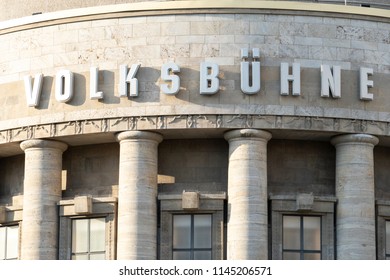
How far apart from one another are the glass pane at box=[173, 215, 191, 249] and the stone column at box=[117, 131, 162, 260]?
1.13 meters

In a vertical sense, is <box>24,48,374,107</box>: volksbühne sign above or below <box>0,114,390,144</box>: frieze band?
above

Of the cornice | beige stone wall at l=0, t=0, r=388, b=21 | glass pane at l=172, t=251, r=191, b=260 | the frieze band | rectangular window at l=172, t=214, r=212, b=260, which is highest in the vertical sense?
beige stone wall at l=0, t=0, r=388, b=21

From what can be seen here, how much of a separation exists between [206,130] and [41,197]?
7.51 meters

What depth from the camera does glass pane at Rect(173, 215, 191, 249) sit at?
190ft

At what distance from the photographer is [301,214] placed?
2285 inches

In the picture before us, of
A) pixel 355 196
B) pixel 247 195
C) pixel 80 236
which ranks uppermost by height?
pixel 355 196

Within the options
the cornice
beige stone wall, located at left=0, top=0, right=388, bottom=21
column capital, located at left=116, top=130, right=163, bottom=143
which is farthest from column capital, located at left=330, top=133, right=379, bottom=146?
column capital, located at left=116, top=130, right=163, bottom=143

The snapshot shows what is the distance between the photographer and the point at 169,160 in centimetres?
5919

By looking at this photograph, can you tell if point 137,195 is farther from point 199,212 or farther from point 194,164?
point 194,164

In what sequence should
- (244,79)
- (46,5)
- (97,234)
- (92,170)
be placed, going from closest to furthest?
(244,79)
(97,234)
(92,170)
(46,5)

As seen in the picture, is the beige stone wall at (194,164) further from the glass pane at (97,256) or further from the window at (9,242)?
the window at (9,242)

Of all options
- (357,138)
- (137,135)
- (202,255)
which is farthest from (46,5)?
(357,138)

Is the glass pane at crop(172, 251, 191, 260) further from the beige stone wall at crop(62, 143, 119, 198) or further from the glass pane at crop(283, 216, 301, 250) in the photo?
the glass pane at crop(283, 216, 301, 250)

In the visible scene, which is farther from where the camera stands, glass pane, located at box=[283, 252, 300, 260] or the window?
the window
